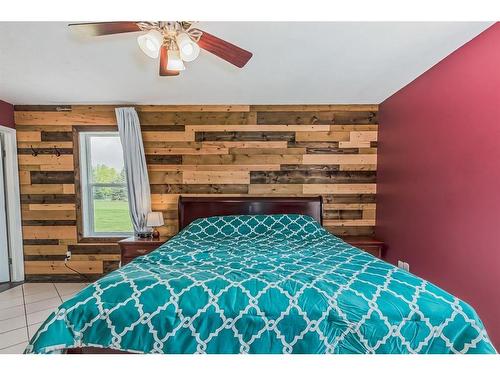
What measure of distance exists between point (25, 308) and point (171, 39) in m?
2.98

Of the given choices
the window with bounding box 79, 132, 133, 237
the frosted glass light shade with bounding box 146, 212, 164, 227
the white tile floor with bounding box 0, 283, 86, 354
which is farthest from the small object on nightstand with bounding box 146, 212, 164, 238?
the white tile floor with bounding box 0, 283, 86, 354

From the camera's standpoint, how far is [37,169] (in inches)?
120

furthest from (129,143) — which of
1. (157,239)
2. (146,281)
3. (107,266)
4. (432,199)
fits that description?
(432,199)

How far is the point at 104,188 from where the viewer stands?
10.6 ft

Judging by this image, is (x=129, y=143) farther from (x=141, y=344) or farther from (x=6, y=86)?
(x=141, y=344)

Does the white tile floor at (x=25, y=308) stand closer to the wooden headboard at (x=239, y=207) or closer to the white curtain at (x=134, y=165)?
the white curtain at (x=134, y=165)

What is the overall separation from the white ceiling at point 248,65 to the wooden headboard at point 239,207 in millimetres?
1214

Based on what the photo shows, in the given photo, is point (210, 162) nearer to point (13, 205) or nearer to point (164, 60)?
point (164, 60)

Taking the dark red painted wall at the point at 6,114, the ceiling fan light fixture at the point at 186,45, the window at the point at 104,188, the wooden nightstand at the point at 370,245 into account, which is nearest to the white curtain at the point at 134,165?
the window at the point at 104,188

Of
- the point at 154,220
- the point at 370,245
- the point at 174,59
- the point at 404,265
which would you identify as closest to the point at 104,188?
the point at 154,220

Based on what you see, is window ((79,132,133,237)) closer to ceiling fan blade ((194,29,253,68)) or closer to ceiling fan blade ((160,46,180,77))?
ceiling fan blade ((160,46,180,77))

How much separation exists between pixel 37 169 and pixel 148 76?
206cm

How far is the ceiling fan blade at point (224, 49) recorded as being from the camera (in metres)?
1.35

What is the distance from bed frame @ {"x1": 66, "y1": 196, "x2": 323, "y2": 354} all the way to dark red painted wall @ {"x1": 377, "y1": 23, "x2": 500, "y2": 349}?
0.97 meters
